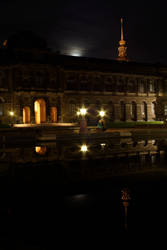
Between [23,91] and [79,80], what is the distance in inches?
392

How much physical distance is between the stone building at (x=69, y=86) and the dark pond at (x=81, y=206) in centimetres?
2842

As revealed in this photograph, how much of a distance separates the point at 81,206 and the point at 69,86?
35.4 meters

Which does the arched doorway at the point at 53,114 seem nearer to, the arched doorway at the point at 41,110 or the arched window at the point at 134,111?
the arched doorway at the point at 41,110

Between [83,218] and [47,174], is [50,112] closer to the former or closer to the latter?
[47,174]

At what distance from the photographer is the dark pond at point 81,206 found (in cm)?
331

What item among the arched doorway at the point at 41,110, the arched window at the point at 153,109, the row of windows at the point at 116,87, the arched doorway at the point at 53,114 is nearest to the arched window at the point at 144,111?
the arched window at the point at 153,109

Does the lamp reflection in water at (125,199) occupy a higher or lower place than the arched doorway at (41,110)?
lower

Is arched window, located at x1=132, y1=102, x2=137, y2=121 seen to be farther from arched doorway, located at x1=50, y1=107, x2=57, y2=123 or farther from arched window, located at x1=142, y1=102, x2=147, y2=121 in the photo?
arched doorway, located at x1=50, y1=107, x2=57, y2=123

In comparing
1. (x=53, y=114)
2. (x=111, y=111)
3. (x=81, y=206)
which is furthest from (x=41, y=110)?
(x=81, y=206)

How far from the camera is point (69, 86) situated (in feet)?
127

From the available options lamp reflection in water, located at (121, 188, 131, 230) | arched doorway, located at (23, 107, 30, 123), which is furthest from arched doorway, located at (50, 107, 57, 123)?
lamp reflection in water, located at (121, 188, 131, 230)

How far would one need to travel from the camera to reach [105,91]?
136ft

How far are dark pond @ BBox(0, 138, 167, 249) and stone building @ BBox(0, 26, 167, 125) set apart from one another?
28.4 metres

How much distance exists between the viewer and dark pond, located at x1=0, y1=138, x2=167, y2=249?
3.31 m
